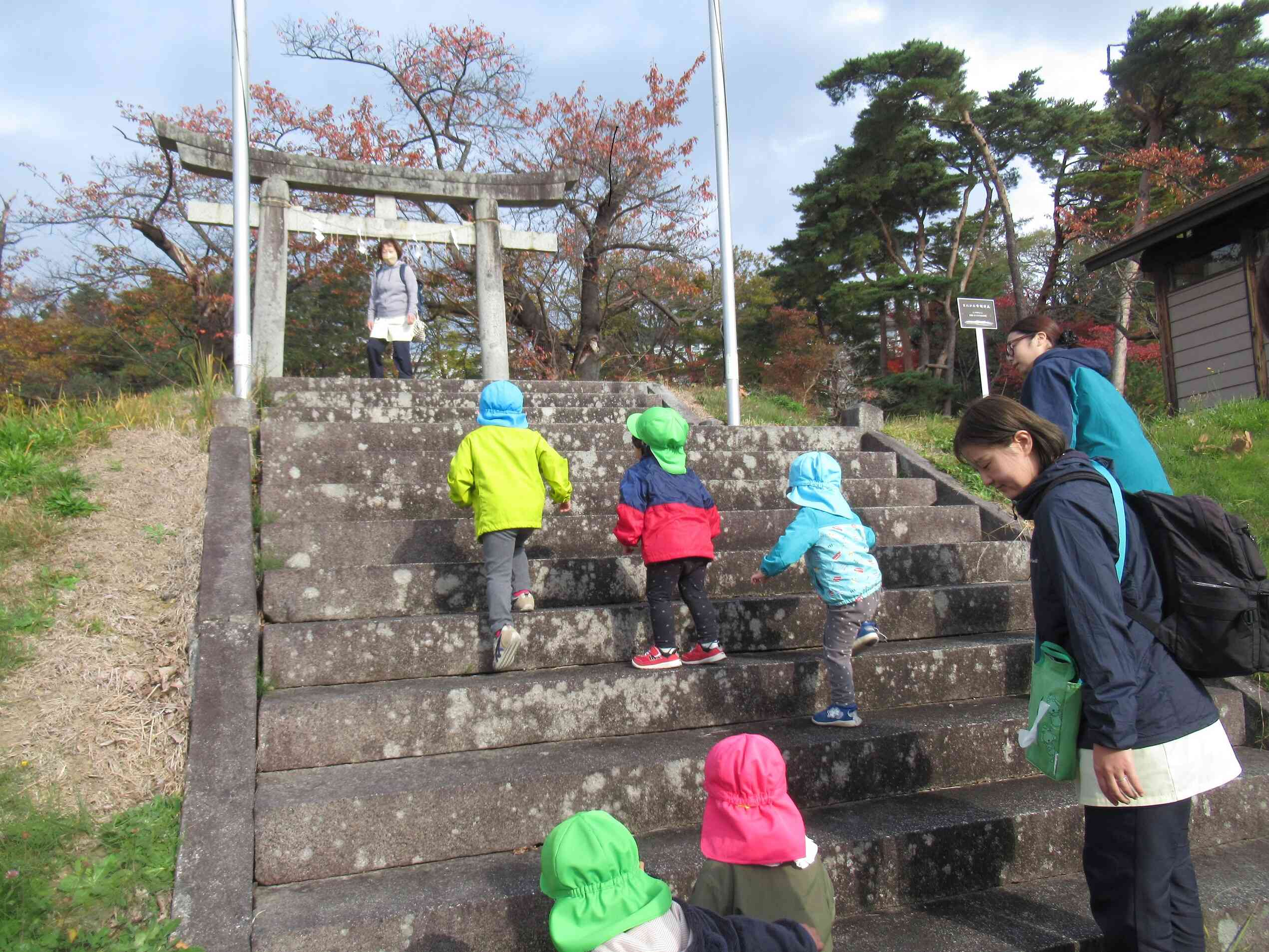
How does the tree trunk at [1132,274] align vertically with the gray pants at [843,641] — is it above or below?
→ above

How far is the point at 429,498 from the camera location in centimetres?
476

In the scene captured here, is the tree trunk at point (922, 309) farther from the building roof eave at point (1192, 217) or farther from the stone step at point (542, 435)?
the stone step at point (542, 435)

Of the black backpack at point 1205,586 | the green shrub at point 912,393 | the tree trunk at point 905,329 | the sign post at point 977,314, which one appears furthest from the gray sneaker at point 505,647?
the tree trunk at point 905,329

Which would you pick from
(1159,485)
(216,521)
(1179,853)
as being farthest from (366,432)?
(1179,853)

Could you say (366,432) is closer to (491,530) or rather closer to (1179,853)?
(491,530)

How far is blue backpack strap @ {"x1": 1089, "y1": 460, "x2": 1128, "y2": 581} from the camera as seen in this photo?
6.73ft

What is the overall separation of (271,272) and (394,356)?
A: 59.6 inches

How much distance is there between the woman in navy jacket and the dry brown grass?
2731 millimetres

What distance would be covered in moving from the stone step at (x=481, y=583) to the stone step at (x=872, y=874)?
1327 millimetres

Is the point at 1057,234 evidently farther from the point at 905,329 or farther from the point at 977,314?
the point at 977,314

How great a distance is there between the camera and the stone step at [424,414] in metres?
5.75

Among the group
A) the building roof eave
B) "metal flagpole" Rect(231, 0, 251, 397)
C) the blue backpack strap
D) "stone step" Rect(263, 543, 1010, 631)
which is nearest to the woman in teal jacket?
the blue backpack strap

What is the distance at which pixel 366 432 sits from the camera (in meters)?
5.23

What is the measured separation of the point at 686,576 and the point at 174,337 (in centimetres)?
1892
